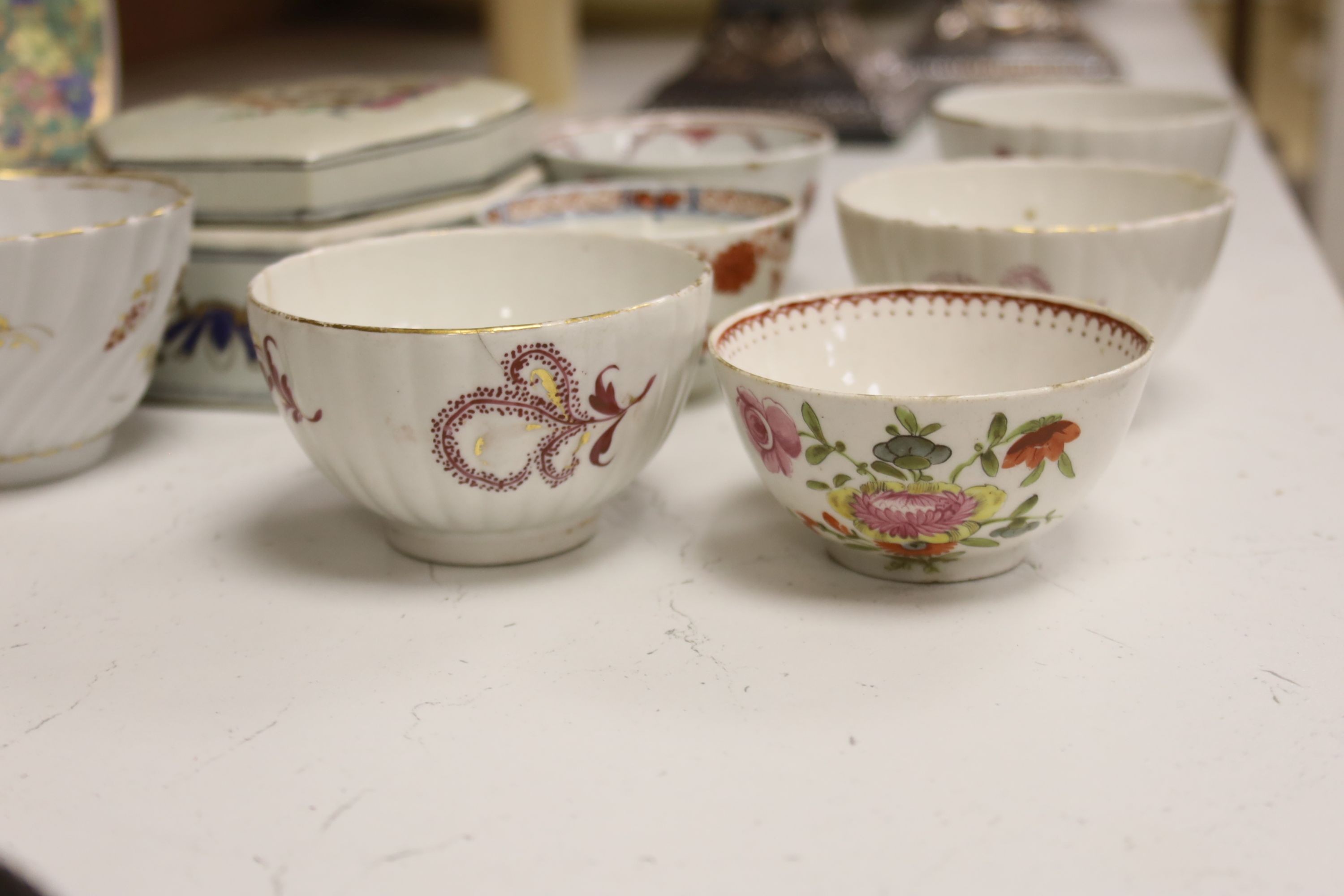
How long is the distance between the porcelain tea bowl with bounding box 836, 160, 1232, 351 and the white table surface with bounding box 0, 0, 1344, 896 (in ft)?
0.25

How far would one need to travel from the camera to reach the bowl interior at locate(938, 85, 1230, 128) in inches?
35.8

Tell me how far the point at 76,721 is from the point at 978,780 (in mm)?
287

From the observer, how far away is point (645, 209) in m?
0.77

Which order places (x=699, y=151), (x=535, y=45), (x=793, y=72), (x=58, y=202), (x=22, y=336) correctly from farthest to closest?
1. (x=535, y=45)
2. (x=793, y=72)
3. (x=699, y=151)
4. (x=58, y=202)
5. (x=22, y=336)

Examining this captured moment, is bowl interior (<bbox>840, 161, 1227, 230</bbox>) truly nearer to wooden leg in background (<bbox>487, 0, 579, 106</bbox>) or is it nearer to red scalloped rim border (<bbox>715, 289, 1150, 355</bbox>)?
red scalloped rim border (<bbox>715, 289, 1150, 355</bbox>)

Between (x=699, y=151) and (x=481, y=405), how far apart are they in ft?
1.67

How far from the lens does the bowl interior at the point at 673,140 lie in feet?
2.98

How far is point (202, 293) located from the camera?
26.8 inches

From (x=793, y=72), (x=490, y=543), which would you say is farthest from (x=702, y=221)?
(x=793, y=72)

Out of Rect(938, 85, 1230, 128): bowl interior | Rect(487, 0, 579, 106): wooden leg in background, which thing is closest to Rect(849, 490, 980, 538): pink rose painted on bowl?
Rect(938, 85, 1230, 128): bowl interior

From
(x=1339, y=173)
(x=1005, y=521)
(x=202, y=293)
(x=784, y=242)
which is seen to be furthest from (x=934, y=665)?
(x=1339, y=173)

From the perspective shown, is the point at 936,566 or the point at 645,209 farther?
the point at 645,209

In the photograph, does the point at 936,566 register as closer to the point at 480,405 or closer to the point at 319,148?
the point at 480,405

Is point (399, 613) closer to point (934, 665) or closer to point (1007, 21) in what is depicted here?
point (934, 665)
